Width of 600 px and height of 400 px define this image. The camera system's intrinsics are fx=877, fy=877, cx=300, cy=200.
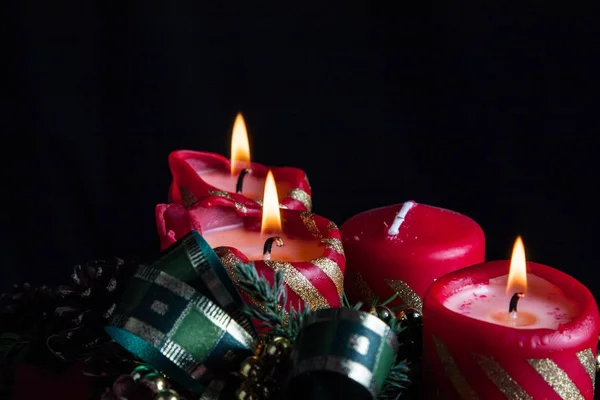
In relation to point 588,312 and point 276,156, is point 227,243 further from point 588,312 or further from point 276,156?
Result: point 276,156

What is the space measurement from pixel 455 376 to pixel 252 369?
141mm

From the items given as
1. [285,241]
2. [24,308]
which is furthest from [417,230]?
[24,308]

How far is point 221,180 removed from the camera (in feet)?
3.30

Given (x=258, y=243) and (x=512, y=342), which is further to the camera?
(x=258, y=243)

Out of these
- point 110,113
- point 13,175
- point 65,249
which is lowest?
point 65,249

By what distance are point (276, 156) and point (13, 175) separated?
1.49ft

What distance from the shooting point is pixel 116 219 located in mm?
1559

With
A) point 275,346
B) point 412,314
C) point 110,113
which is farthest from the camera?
point 110,113

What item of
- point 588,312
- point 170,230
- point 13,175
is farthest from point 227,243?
point 13,175

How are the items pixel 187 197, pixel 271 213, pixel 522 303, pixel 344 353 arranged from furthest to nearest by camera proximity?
pixel 187 197 → pixel 271 213 → pixel 522 303 → pixel 344 353

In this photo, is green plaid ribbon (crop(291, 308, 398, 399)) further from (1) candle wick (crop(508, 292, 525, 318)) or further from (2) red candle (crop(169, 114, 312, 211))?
(2) red candle (crop(169, 114, 312, 211))

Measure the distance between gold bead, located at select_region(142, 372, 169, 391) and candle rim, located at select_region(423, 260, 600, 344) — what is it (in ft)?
0.63

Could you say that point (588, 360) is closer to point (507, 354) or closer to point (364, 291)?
point (507, 354)

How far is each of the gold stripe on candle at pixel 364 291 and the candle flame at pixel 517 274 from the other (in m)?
0.15
